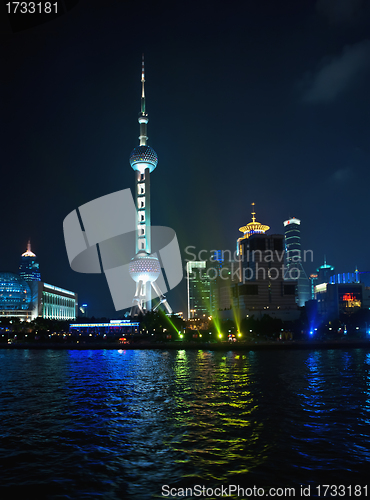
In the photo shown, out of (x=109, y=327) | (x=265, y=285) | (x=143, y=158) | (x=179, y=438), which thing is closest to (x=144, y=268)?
(x=109, y=327)

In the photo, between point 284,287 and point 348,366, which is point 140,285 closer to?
point 284,287

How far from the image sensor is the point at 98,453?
16625 mm

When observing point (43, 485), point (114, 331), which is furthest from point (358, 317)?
point (43, 485)

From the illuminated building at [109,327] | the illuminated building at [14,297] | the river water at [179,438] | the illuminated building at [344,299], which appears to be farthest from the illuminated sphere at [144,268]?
the river water at [179,438]

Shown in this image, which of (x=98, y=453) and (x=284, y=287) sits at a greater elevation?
(x=284, y=287)

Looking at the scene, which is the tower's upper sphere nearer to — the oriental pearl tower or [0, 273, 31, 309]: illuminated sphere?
the oriental pearl tower

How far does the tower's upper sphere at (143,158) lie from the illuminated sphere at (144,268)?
123 feet

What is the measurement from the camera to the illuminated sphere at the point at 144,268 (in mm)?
168125

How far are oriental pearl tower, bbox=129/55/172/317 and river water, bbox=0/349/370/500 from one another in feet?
442

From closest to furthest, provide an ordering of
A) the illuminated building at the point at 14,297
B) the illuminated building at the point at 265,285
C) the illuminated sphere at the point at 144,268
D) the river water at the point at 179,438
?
the river water at the point at 179,438
the illuminated building at the point at 14,297
the illuminated sphere at the point at 144,268
the illuminated building at the point at 265,285

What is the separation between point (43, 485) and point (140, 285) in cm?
16378

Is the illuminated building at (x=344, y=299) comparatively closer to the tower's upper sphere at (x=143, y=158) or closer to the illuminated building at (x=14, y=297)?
the tower's upper sphere at (x=143, y=158)

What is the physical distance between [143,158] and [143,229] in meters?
29.0

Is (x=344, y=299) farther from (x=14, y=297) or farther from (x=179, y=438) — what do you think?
(x=179, y=438)
